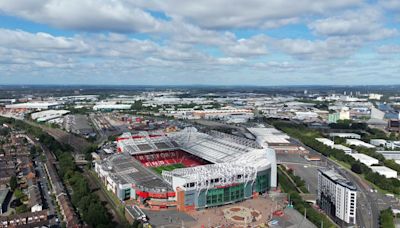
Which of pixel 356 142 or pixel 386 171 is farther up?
pixel 356 142

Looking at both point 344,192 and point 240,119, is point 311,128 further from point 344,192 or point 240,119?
point 344,192

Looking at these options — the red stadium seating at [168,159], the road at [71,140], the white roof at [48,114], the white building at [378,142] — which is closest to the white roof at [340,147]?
the white building at [378,142]

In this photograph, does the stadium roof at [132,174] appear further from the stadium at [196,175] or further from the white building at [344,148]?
the white building at [344,148]

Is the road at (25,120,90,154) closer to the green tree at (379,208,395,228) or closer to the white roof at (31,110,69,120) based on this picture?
the white roof at (31,110,69,120)

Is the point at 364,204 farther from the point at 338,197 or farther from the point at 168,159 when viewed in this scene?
the point at 168,159

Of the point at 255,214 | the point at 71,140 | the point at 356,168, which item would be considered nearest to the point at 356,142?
the point at 356,168

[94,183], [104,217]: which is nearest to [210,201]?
[104,217]

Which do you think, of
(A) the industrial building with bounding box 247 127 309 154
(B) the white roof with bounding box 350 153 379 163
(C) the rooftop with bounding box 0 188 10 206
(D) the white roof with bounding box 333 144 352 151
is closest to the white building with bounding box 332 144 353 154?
(D) the white roof with bounding box 333 144 352 151
